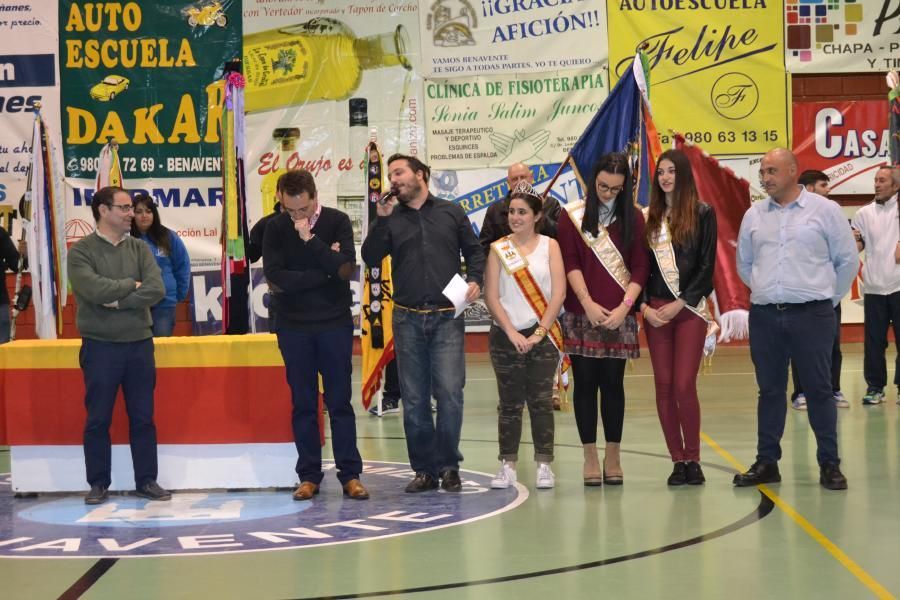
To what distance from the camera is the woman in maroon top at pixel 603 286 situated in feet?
20.8

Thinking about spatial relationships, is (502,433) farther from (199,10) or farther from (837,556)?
(199,10)

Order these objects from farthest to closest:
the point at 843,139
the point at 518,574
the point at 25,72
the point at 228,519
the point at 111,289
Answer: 1. the point at 843,139
2. the point at 25,72
3. the point at 111,289
4. the point at 228,519
5. the point at 518,574

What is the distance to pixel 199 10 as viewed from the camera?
1382 cm

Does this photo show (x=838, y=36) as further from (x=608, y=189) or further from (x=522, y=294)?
(x=522, y=294)

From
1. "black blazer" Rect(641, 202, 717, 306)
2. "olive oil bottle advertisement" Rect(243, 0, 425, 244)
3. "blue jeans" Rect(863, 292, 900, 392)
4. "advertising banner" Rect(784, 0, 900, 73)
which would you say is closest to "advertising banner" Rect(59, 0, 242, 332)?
"olive oil bottle advertisement" Rect(243, 0, 425, 244)

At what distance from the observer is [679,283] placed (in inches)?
250

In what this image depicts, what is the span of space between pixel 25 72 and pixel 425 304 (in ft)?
29.4

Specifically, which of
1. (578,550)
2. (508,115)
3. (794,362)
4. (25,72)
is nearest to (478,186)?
(508,115)

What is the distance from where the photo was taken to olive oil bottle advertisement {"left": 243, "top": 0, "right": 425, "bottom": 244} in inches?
543

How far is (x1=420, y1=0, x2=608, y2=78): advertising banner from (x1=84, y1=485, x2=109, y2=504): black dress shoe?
327 inches

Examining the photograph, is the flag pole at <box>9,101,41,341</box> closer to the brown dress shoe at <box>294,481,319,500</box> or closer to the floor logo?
the floor logo

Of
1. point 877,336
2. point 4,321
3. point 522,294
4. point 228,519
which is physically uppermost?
point 522,294

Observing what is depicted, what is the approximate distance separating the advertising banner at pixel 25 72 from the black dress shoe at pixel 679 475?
9.29 meters

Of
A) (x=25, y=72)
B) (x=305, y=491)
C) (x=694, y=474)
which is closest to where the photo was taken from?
(x=305, y=491)
